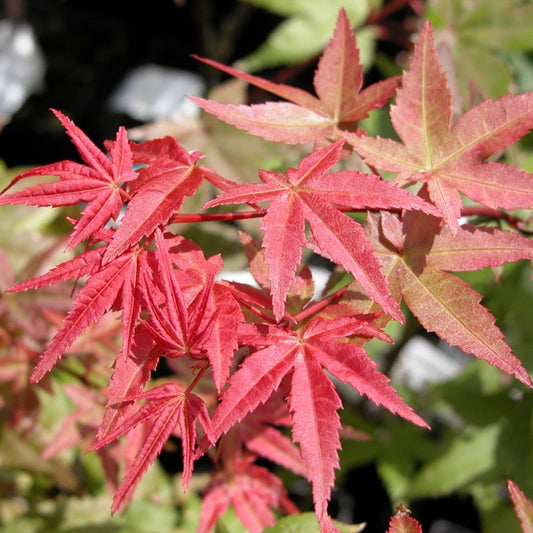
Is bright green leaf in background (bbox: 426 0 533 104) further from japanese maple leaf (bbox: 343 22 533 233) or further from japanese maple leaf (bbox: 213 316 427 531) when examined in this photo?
japanese maple leaf (bbox: 213 316 427 531)

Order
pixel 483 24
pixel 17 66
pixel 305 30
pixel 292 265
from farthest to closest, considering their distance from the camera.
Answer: pixel 17 66 < pixel 305 30 < pixel 483 24 < pixel 292 265

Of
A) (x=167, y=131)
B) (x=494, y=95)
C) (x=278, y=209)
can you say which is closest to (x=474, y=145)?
(x=278, y=209)

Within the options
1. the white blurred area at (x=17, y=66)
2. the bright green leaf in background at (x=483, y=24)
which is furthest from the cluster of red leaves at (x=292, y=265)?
the white blurred area at (x=17, y=66)

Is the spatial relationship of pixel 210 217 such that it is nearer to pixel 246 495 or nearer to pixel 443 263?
pixel 443 263

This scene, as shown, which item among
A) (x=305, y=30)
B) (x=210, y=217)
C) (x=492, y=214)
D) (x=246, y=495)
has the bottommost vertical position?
(x=246, y=495)

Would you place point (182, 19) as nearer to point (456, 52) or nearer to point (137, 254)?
point (456, 52)

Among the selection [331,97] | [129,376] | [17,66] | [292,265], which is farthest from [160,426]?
[17,66]
